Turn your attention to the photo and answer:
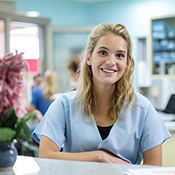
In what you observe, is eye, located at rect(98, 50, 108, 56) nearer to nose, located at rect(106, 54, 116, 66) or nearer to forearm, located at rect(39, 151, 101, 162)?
nose, located at rect(106, 54, 116, 66)

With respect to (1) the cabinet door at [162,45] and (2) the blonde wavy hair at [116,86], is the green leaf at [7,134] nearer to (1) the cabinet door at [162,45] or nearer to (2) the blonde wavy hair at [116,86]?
(2) the blonde wavy hair at [116,86]

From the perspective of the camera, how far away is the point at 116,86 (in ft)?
5.50

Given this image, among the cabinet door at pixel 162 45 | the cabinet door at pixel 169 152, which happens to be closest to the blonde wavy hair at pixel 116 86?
the cabinet door at pixel 169 152

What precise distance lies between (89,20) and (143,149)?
5.82 meters

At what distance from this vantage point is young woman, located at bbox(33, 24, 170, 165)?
153 cm

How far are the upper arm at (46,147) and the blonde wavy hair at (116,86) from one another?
187 millimetres

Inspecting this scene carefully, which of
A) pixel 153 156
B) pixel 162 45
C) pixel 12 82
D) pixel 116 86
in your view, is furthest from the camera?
pixel 162 45

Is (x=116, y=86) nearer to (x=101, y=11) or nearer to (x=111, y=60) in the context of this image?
(x=111, y=60)

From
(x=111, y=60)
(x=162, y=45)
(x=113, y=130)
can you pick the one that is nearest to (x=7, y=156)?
(x=113, y=130)

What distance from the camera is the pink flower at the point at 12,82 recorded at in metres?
1.07

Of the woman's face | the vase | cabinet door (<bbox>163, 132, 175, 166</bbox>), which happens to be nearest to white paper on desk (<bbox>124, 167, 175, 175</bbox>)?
the vase

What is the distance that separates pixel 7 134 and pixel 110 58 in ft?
2.06

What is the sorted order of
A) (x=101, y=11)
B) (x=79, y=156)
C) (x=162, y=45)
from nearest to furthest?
(x=79, y=156) → (x=162, y=45) → (x=101, y=11)

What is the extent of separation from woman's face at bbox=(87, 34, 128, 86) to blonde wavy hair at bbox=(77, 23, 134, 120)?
0.03m
